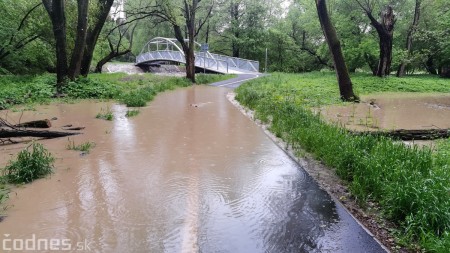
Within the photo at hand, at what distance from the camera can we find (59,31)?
586 inches

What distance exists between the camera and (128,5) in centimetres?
3200

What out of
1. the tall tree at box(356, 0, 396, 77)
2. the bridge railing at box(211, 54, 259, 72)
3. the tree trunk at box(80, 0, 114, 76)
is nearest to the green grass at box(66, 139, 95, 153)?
the tree trunk at box(80, 0, 114, 76)

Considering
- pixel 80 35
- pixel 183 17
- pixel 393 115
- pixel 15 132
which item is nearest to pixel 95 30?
pixel 80 35

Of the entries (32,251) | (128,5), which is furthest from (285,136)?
(128,5)

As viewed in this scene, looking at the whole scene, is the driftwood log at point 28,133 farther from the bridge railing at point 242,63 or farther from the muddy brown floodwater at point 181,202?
the bridge railing at point 242,63

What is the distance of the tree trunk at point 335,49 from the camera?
1379cm

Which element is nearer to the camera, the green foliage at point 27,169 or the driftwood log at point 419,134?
the green foliage at point 27,169

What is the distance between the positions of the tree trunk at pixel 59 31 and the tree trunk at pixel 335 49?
1051 cm

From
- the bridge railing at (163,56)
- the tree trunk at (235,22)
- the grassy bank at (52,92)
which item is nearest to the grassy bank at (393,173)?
the grassy bank at (52,92)

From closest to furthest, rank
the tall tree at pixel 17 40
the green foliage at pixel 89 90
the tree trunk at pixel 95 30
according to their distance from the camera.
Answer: the green foliage at pixel 89 90 < the tree trunk at pixel 95 30 < the tall tree at pixel 17 40

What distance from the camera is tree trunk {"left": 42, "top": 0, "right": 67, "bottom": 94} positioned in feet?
48.6

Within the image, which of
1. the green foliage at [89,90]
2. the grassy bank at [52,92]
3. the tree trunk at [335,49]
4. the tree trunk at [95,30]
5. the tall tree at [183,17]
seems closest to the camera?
the grassy bank at [52,92]

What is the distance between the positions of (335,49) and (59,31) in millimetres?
11449

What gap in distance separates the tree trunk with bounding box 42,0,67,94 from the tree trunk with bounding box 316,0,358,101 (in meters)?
10.5
